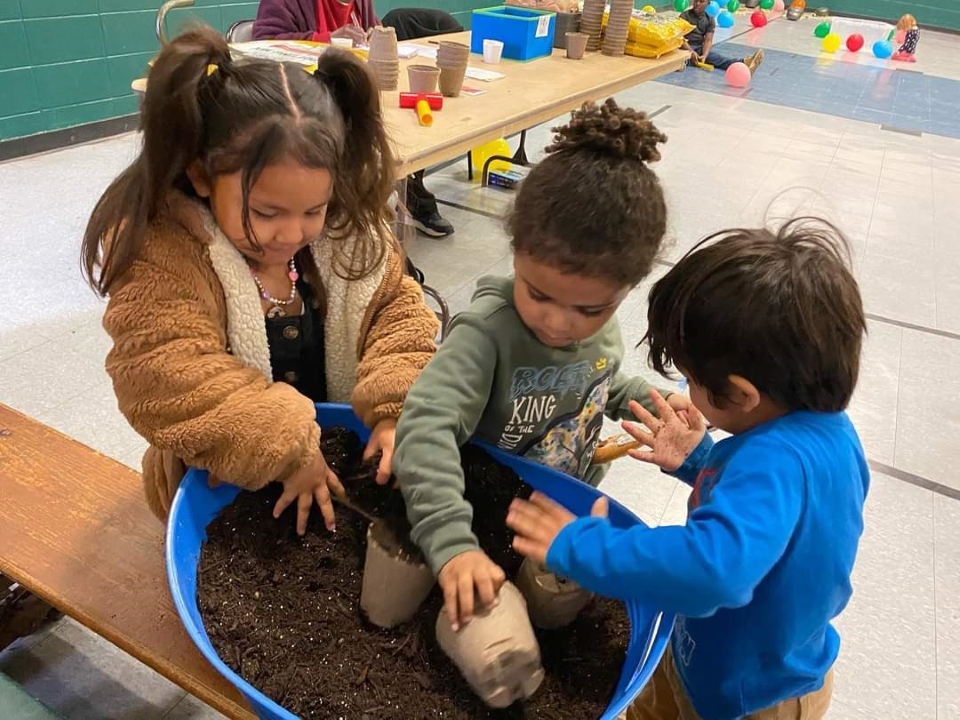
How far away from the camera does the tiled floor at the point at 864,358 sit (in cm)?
154

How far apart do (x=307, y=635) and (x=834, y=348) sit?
71 cm

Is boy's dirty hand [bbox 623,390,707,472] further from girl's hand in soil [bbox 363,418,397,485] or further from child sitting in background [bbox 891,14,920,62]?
child sitting in background [bbox 891,14,920,62]

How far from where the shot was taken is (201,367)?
3.10 feet

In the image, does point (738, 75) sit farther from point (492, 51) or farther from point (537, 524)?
point (537, 524)

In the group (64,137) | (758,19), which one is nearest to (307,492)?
(64,137)

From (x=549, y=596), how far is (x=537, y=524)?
0.58 feet

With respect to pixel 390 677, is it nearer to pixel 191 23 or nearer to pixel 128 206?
pixel 128 206

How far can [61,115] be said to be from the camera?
3.86 m

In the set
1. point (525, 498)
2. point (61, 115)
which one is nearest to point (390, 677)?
point (525, 498)

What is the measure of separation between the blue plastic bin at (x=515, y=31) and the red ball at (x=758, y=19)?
8.59 metres

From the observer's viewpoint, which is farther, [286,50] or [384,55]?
[286,50]

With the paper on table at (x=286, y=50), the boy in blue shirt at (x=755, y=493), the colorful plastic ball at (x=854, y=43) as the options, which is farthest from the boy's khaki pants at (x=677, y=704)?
the colorful plastic ball at (x=854, y=43)

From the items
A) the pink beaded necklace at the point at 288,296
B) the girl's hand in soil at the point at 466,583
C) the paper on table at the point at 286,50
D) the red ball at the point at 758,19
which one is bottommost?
the red ball at the point at 758,19

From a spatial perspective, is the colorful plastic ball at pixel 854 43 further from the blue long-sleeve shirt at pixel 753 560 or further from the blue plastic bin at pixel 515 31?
the blue long-sleeve shirt at pixel 753 560
